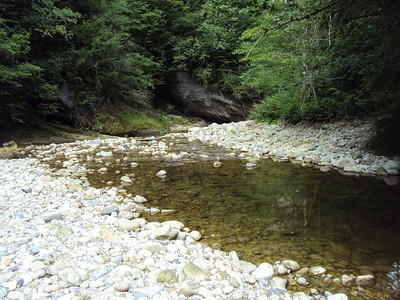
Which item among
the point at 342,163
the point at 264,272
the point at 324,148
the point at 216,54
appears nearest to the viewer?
the point at 264,272

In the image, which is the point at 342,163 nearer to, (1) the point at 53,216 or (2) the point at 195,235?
(2) the point at 195,235

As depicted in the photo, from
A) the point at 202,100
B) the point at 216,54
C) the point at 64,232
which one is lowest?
the point at 202,100

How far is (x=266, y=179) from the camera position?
4555 millimetres

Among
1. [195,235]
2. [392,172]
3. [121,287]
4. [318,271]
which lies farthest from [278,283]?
[392,172]

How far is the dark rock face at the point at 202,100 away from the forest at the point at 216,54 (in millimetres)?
717

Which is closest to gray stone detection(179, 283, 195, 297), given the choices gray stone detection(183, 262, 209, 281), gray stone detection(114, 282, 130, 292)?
gray stone detection(183, 262, 209, 281)

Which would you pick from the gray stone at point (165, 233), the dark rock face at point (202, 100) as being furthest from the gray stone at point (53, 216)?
the dark rock face at point (202, 100)

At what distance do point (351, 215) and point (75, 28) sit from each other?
1146cm

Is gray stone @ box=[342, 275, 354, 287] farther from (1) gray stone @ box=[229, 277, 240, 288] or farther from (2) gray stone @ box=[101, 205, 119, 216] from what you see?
(2) gray stone @ box=[101, 205, 119, 216]

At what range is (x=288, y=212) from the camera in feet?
10.3

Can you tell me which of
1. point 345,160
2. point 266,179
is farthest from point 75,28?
point 345,160

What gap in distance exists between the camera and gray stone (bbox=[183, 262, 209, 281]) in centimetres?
187

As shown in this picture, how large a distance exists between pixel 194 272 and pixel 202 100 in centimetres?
1681

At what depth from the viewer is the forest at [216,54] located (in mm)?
3456
